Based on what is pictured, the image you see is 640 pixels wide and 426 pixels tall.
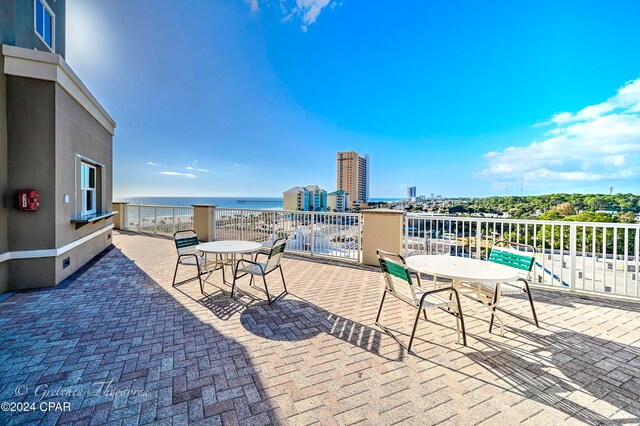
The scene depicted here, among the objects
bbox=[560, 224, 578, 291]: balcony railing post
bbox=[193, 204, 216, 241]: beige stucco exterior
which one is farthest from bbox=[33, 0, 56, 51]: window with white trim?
bbox=[560, 224, 578, 291]: balcony railing post

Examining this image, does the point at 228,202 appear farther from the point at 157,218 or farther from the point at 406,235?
the point at 406,235

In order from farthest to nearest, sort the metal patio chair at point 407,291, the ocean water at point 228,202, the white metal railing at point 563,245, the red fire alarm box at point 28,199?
the ocean water at point 228,202, the red fire alarm box at point 28,199, the white metal railing at point 563,245, the metal patio chair at point 407,291

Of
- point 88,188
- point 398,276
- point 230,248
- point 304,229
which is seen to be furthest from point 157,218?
point 398,276

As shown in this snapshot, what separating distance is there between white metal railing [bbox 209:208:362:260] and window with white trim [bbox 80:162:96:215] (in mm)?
3220

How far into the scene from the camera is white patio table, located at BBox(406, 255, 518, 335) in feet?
7.73

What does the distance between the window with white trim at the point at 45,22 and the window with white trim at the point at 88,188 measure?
9.00ft

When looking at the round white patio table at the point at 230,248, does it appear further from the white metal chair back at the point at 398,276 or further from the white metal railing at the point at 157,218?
the white metal railing at the point at 157,218

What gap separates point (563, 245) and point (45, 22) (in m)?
11.2

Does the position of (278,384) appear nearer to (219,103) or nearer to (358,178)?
(219,103)

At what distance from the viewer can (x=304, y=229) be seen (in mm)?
6492

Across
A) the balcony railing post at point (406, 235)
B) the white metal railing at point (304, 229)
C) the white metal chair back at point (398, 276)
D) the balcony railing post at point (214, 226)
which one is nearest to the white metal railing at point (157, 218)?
the balcony railing post at point (214, 226)

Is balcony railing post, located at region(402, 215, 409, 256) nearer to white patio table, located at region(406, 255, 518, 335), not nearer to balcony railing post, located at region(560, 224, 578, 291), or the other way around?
white patio table, located at region(406, 255, 518, 335)

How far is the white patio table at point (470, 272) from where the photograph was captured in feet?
7.73

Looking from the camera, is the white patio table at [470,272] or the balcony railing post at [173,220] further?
the balcony railing post at [173,220]
